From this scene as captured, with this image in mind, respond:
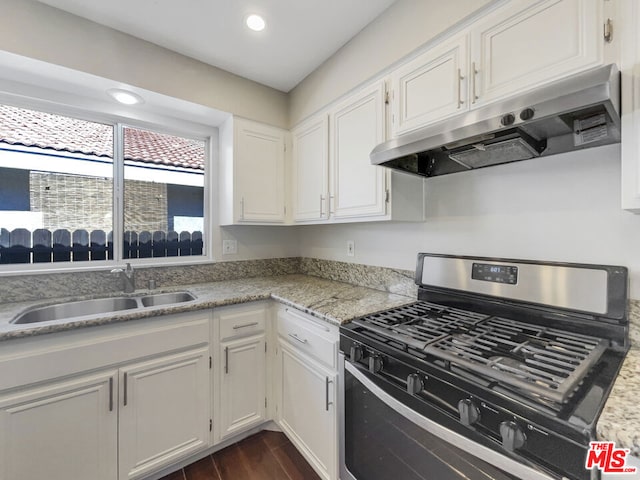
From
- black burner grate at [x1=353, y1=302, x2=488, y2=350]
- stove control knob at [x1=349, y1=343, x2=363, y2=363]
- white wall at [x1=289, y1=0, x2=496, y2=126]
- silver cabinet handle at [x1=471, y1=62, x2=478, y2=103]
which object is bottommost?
stove control knob at [x1=349, y1=343, x2=363, y2=363]

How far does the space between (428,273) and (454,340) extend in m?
0.58

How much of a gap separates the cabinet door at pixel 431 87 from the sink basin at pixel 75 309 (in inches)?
76.7

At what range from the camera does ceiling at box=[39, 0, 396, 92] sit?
1478 millimetres

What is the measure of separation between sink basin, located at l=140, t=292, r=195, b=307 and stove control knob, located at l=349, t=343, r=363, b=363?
1179mm

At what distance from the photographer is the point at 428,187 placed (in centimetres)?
161

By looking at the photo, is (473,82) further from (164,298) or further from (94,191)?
(94,191)

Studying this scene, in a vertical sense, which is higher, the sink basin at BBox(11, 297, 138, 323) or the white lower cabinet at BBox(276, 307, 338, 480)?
the sink basin at BBox(11, 297, 138, 323)

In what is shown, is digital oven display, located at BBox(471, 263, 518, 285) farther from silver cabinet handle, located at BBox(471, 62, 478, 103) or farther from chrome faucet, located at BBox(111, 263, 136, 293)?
chrome faucet, located at BBox(111, 263, 136, 293)

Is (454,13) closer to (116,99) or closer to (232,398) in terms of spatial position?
(116,99)

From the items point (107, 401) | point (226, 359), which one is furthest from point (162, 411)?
point (226, 359)

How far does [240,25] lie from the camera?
1.62 meters

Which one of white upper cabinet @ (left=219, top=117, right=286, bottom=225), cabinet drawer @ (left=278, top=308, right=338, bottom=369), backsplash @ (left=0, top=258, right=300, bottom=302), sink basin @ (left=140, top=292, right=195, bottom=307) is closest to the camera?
cabinet drawer @ (left=278, top=308, right=338, bottom=369)
